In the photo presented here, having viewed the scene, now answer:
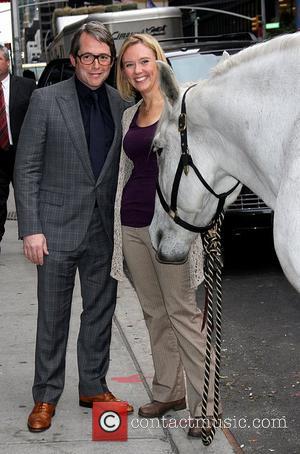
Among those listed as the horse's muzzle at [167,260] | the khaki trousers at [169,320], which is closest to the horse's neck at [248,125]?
the horse's muzzle at [167,260]

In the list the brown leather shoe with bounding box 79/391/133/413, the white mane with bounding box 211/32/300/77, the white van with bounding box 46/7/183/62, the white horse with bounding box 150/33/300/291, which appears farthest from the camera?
the white van with bounding box 46/7/183/62

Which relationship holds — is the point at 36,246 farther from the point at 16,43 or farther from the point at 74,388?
the point at 16,43

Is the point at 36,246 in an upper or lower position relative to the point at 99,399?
upper

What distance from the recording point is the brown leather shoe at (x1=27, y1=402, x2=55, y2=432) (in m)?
5.23

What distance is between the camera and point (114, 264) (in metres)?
5.30

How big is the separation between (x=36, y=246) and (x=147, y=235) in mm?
598

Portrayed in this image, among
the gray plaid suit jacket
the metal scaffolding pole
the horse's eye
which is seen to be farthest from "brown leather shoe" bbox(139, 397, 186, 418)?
the metal scaffolding pole

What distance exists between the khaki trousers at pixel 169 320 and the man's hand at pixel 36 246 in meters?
0.44

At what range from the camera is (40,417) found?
5.27 meters

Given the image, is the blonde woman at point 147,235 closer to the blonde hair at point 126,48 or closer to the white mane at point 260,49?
the blonde hair at point 126,48

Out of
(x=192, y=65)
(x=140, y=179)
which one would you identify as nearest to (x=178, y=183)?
(x=140, y=179)

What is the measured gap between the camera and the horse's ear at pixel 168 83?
4.20 metres

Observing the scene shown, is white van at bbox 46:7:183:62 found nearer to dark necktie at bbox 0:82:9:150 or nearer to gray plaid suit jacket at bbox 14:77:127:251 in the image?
dark necktie at bbox 0:82:9:150

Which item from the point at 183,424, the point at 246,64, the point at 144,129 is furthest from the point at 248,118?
the point at 183,424
